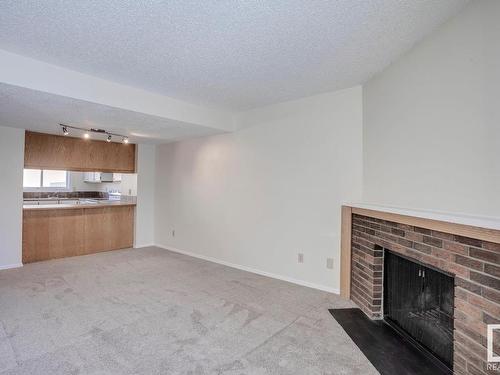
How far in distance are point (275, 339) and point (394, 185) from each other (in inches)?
69.3

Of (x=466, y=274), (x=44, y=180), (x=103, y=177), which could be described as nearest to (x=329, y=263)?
(x=466, y=274)

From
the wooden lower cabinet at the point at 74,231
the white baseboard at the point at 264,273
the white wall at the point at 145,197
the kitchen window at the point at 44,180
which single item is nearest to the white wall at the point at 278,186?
the white baseboard at the point at 264,273

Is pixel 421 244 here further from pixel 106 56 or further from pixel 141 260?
pixel 141 260

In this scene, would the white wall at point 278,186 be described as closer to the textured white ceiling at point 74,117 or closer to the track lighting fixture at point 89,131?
the textured white ceiling at point 74,117

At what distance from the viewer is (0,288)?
11.0 ft

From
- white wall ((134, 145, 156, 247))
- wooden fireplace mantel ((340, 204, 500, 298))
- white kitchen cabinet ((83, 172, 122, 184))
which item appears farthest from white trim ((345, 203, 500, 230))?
white kitchen cabinet ((83, 172, 122, 184))

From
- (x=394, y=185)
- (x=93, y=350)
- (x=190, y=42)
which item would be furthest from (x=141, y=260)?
(x=394, y=185)

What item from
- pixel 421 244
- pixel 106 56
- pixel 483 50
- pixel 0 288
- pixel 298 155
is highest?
pixel 106 56

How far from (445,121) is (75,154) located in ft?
18.0

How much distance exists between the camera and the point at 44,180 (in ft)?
21.7

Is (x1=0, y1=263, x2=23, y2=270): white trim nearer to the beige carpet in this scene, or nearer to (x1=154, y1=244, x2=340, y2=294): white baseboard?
the beige carpet

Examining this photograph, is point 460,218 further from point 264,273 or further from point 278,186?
point 264,273

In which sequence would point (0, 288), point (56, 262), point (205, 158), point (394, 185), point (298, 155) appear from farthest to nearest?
point (205, 158)
point (56, 262)
point (298, 155)
point (0, 288)
point (394, 185)

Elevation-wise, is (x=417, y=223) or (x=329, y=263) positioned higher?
(x=417, y=223)
